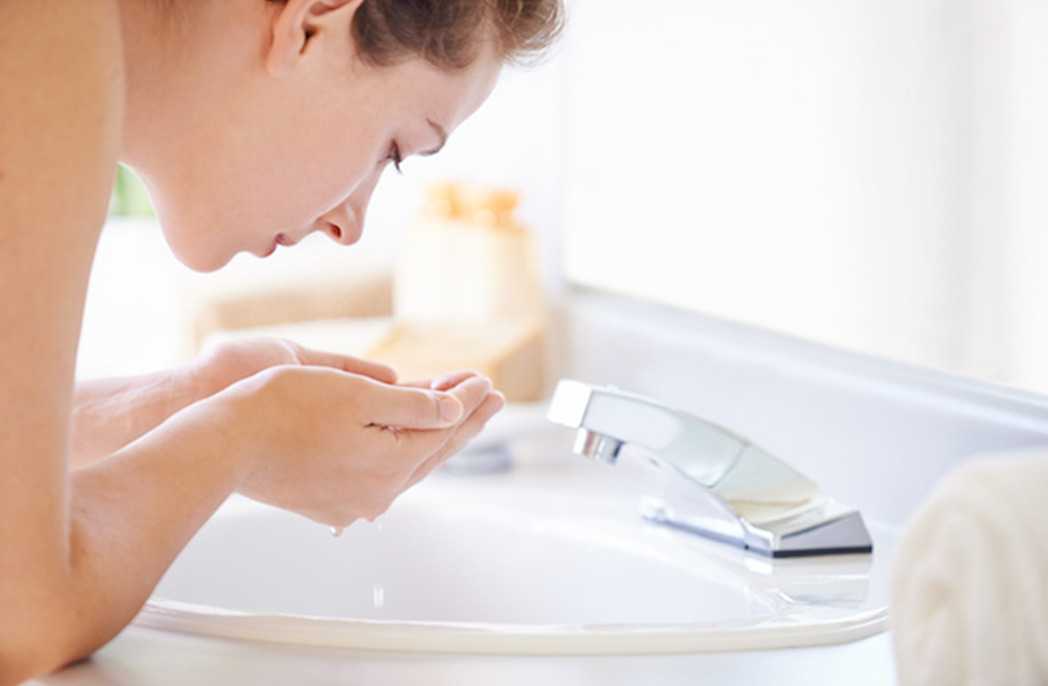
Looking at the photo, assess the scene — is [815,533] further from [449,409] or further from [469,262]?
[469,262]

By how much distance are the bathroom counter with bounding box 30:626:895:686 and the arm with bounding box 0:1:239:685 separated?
0.04 metres

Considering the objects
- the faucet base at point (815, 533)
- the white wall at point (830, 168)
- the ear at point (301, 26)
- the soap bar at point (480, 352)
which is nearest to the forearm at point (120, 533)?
the ear at point (301, 26)

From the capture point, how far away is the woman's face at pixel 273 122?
38.1 inches

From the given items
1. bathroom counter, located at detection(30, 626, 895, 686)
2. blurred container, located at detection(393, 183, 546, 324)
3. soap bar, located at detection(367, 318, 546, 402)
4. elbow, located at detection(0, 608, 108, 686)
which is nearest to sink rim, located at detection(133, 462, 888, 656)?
bathroom counter, located at detection(30, 626, 895, 686)

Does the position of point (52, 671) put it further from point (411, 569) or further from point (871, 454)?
point (871, 454)

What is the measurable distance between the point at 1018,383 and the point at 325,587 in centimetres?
55

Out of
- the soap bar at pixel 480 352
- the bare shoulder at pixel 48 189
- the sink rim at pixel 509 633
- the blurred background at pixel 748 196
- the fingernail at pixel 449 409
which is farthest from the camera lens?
the soap bar at pixel 480 352

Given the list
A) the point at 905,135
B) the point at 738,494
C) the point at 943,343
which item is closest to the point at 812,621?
the point at 738,494

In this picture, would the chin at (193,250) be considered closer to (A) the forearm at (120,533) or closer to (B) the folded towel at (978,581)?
(A) the forearm at (120,533)

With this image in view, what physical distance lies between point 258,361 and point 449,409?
0.20 m

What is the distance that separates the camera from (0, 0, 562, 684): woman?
2.65ft

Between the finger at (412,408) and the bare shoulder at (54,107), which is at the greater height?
the bare shoulder at (54,107)

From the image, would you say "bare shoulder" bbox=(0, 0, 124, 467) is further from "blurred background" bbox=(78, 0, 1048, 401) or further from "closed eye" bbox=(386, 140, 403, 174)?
"blurred background" bbox=(78, 0, 1048, 401)

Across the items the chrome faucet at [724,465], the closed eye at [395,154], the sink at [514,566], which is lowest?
the sink at [514,566]
